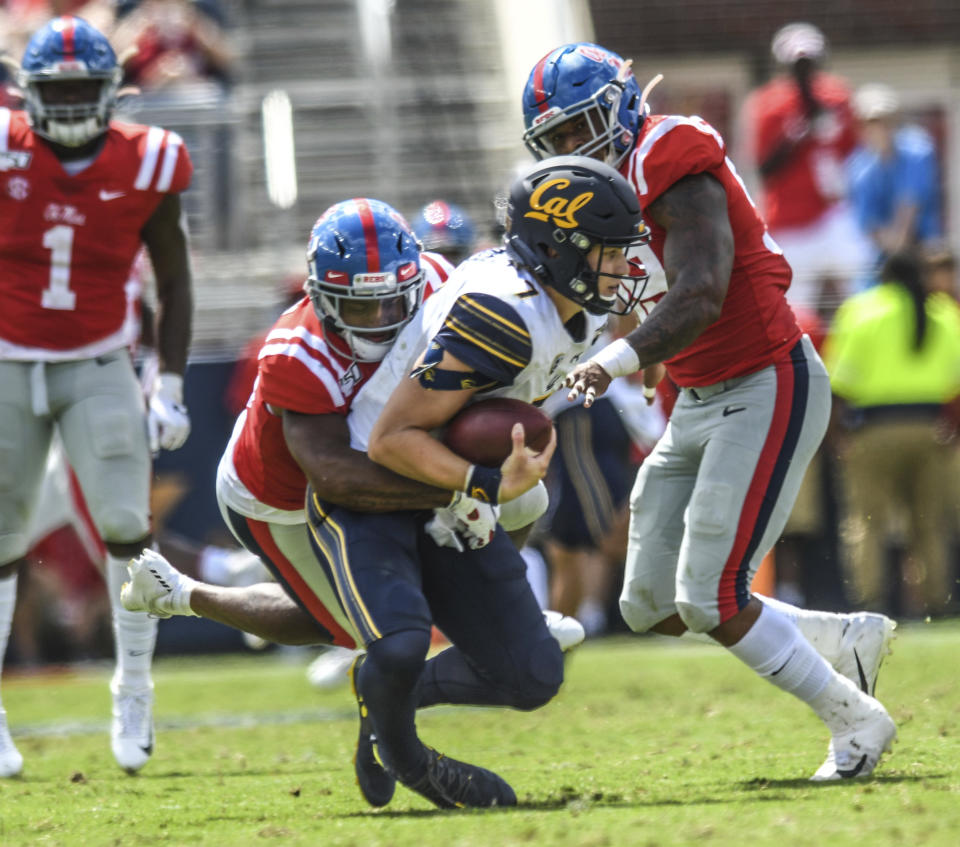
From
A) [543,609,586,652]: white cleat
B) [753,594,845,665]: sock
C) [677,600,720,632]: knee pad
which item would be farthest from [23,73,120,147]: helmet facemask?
[753,594,845,665]: sock

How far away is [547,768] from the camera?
495cm

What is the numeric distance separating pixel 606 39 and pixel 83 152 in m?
8.36

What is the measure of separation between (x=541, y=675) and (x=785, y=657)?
0.65m

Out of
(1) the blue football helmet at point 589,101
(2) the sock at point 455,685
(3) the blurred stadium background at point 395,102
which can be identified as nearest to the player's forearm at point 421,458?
(2) the sock at point 455,685

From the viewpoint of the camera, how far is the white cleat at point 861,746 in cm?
434

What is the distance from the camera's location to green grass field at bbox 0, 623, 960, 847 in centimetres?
362

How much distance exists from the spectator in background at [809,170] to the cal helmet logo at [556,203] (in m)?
6.12

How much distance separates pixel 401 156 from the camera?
37.3 feet

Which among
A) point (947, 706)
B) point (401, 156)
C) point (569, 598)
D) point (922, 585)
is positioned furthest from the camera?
point (401, 156)

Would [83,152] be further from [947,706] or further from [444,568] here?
[947,706]

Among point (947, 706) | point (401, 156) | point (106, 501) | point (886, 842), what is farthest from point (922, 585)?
point (886, 842)

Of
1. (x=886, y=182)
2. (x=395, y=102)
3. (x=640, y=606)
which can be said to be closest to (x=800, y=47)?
(x=886, y=182)

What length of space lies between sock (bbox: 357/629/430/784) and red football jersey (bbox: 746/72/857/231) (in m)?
6.68

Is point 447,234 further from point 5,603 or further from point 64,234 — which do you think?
point 5,603
